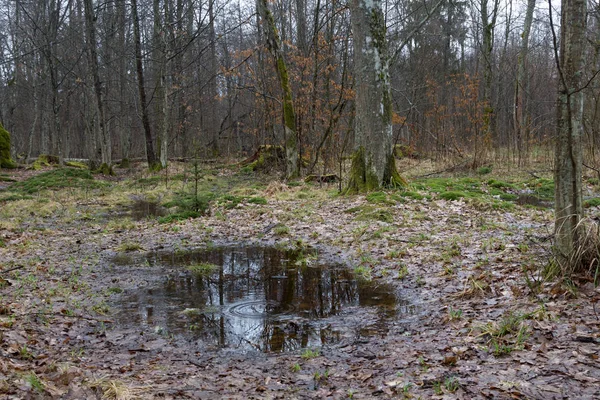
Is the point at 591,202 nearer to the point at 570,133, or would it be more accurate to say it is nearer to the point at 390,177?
the point at 390,177

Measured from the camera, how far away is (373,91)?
1030cm

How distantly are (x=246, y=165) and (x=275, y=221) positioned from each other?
1294cm

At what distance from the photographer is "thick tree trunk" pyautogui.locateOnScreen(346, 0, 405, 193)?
33.7ft

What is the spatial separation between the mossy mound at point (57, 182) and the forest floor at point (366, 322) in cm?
792

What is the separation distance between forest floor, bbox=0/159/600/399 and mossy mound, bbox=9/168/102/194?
7.92 m

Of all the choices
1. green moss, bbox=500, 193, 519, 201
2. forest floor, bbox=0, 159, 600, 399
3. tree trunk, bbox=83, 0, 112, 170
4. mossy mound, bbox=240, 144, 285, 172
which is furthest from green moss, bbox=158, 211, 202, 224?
tree trunk, bbox=83, 0, 112, 170

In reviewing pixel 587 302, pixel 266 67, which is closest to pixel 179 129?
pixel 266 67

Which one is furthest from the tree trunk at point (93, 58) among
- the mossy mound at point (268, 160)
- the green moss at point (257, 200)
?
the green moss at point (257, 200)

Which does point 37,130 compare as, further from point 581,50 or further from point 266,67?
point 581,50

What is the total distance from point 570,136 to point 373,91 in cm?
651

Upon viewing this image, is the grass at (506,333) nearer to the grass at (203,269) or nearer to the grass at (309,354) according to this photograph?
the grass at (309,354)

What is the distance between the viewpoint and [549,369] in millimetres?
2957

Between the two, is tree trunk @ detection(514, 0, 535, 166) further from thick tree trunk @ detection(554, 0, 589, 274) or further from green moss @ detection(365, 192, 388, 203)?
thick tree trunk @ detection(554, 0, 589, 274)

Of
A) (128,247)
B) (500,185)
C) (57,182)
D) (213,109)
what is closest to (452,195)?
(500,185)
